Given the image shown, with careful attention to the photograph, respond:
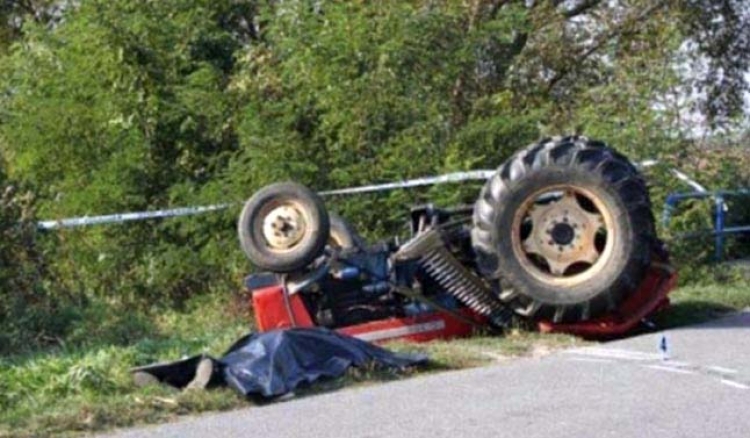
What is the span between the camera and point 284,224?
448 inches

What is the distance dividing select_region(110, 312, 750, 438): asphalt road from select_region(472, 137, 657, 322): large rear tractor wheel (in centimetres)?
107

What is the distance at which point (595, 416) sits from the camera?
770 centimetres

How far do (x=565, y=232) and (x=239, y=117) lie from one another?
218 inches

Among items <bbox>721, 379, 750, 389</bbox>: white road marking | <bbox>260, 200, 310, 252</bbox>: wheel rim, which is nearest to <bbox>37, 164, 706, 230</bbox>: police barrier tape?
<bbox>260, 200, 310, 252</bbox>: wheel rim

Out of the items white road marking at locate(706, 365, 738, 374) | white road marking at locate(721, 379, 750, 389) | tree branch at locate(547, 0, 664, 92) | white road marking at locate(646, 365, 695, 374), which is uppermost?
tree branch at locate(547, 0, 664, 92)

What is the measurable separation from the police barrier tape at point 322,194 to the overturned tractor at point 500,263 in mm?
2965

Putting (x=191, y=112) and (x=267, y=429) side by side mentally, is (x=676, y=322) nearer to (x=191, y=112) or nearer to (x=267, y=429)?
(x=267, y=429)

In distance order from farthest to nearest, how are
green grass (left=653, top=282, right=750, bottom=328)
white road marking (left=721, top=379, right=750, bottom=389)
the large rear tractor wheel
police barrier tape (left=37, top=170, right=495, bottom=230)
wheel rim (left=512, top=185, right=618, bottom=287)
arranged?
police barrier tape (left=37, top=170, right=495, bottom=230) → green grass (left=653, top=282, right=750, bottom=328) → wheel rim (left=512, top=185, right=618, bottom=287) → the large rear tractor wheel → white road marking (left=721, top=379, right=750, bottom=389)

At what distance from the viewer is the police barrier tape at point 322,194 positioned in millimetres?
14383

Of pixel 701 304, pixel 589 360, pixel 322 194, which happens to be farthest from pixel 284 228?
pixel 701 304

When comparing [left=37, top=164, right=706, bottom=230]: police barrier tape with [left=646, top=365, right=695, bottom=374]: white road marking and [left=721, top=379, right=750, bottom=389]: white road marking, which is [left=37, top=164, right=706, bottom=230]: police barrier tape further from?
[left=721, top=379, right=750, bottom=389]: white road marking

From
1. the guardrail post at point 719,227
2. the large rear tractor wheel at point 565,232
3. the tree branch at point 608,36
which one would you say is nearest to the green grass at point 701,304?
the large rear tractor wheel at point 565,232

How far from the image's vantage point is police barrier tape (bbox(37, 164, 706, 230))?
A: 14383 mm

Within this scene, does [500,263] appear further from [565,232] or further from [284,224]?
[284,224]
